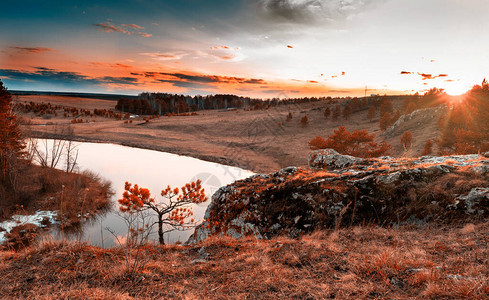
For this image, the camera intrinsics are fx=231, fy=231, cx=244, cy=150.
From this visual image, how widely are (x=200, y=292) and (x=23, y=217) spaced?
81.0 ft

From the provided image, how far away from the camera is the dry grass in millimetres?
3568

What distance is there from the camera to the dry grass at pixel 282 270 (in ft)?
11.7

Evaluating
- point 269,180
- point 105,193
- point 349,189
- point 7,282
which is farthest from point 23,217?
point 349,189

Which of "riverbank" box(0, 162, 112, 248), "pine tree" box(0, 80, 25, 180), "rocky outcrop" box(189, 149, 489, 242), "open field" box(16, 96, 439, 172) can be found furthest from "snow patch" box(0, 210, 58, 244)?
"rocky outcrop" box(189, 149, 489, 242)

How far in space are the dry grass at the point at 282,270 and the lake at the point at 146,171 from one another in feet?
44.4

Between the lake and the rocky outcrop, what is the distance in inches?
446

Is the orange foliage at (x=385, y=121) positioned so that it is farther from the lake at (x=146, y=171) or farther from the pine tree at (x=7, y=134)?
the pine tree at (x=7, y=134)

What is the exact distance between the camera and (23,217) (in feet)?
65.5

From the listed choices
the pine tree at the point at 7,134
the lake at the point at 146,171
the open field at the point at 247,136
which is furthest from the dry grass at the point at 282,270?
the open field at the point at 247,136

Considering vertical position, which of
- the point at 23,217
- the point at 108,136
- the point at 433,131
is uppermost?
the point at 433,131

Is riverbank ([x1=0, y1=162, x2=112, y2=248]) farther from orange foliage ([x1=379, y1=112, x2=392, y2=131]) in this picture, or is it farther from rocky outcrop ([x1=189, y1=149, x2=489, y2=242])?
orange foliage ([x1=379, y1=112, x2=392, y2=131])

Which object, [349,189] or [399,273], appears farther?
[349,189]

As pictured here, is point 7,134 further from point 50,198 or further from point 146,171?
point 146,171

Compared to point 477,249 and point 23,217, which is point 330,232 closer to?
point 477,249
